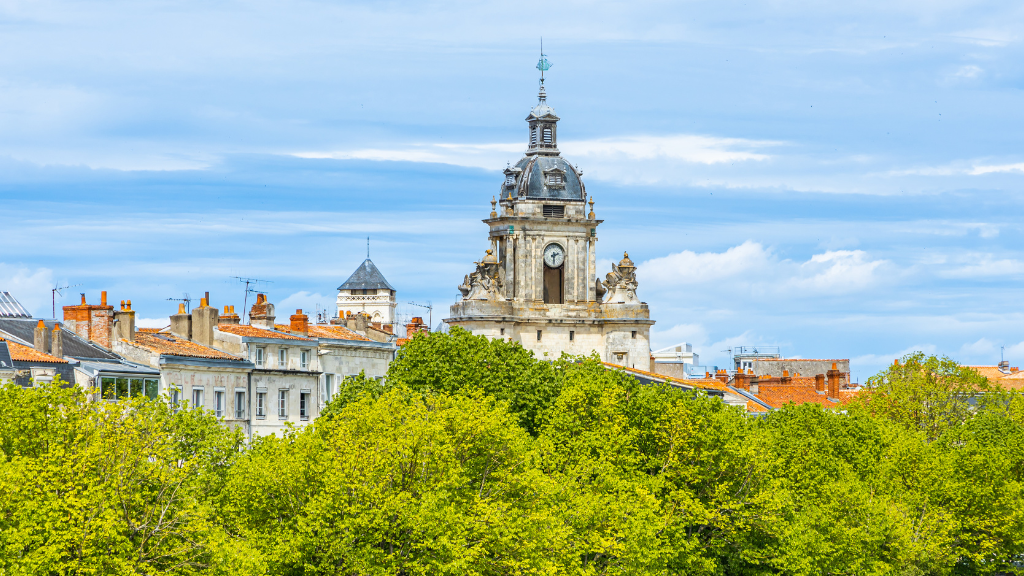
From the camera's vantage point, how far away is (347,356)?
97688 mm

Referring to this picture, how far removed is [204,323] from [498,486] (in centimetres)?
3431

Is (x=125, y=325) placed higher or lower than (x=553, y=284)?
lower

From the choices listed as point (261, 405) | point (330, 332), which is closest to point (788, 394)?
point (330, 332)

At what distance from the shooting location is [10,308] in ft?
276

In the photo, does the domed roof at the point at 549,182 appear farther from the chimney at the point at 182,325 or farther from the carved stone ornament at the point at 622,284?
the chimney at the point at 182,325

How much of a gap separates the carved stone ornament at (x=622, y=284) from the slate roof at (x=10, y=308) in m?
63.7

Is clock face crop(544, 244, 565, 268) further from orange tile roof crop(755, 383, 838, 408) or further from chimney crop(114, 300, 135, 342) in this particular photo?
chimney crop(114, 300, 135, 342)

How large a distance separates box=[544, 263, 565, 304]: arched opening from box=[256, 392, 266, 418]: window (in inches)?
2171

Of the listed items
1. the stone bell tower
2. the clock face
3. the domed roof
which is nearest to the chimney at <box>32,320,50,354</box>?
the stone bell tower

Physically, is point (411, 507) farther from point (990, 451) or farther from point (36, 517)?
point (990, 451)

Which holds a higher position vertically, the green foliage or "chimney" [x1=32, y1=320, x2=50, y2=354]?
"chimney" [x1=32, y1=320, x2=50, y2=354]

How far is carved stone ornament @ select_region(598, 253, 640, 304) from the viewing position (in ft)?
457

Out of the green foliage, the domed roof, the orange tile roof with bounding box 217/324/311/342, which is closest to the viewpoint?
the green foliage

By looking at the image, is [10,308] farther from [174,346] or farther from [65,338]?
[174,346]
